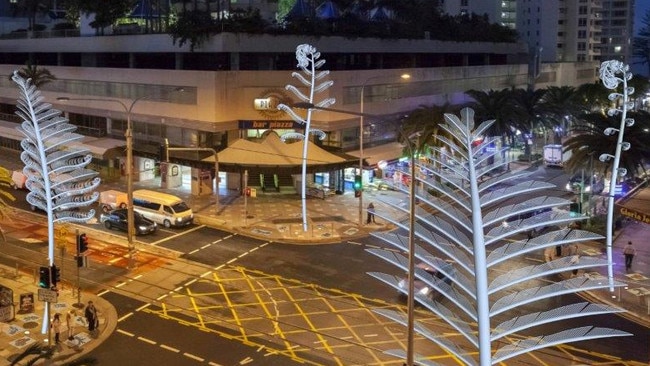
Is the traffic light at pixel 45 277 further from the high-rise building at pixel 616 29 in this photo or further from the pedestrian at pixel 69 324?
the high-rise building at pixel 616 29

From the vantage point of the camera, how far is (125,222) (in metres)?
39.6

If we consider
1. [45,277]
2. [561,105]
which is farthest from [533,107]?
[45,277]

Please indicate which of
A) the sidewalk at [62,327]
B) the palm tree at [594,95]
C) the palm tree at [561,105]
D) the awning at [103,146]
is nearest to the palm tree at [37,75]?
the awning at [103,146]

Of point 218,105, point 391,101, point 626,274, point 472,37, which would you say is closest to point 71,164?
point 218,105

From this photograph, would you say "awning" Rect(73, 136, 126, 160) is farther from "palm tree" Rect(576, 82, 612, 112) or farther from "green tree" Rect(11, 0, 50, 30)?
"palm tree" Rect(576, 82, 612, 112)

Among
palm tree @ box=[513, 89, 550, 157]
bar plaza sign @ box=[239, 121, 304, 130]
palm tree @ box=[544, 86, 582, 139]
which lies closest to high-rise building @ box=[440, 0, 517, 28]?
palm tree @ box=[544, 86, 582, 139]

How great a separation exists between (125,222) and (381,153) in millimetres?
20811

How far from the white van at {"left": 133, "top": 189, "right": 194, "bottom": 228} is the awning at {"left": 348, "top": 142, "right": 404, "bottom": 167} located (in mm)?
14068

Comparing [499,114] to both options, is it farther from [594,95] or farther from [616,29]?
[616,29]

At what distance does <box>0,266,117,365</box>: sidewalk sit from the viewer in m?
24.0

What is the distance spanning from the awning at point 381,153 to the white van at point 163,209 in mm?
14068

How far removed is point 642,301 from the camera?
28.9 m

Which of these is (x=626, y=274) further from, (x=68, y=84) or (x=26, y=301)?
(x=68, y=84)

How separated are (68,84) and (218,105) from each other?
71.4 feet
